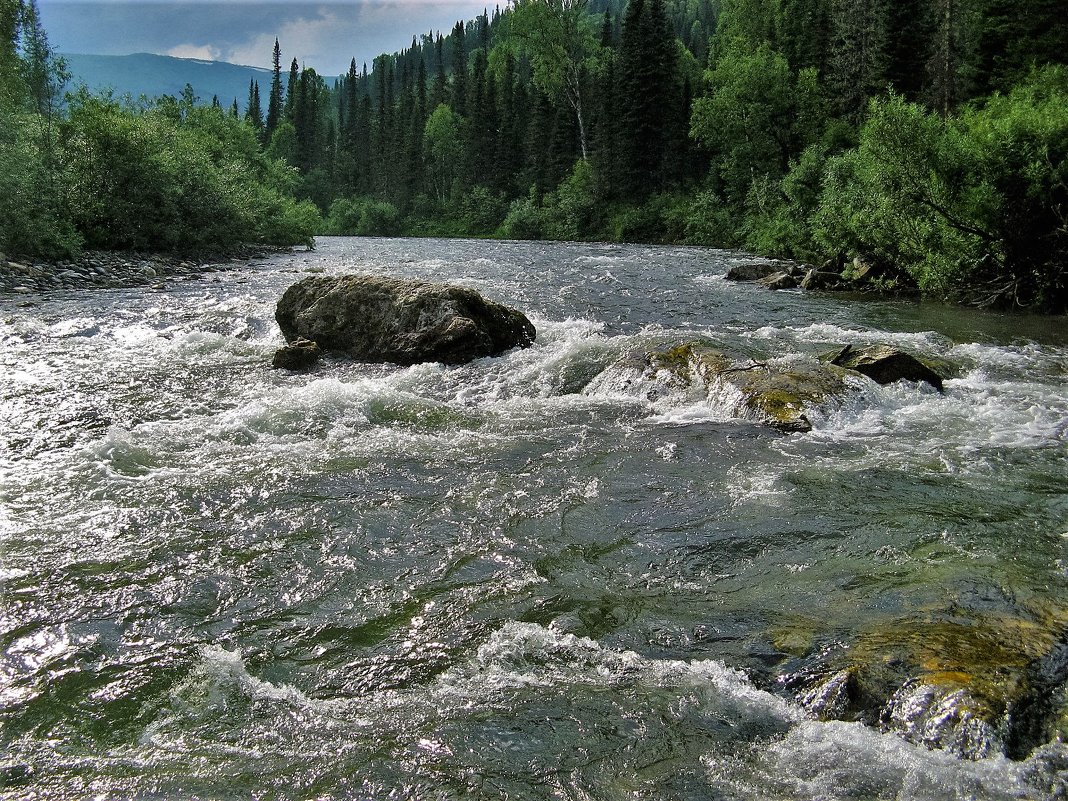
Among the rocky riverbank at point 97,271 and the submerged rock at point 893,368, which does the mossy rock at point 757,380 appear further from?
the rocky riverbank at point 97,271

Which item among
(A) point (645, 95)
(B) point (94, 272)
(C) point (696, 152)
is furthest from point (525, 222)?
(B) point (94, 272)

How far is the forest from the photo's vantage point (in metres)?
18.6

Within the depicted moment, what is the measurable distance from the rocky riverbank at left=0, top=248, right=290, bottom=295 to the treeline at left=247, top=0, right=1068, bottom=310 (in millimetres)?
23432

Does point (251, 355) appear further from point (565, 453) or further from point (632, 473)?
point (632, 473)

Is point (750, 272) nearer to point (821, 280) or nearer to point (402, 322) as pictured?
point (821, 280)

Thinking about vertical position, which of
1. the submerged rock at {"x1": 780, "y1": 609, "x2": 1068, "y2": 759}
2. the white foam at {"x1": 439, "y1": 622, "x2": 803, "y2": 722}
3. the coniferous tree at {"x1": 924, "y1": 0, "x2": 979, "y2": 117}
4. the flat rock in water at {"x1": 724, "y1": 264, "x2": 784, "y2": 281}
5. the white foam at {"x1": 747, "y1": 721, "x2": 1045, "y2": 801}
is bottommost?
the white foam at {"x1": 439, "y1": 622, "x2": 803, "y2": 722}

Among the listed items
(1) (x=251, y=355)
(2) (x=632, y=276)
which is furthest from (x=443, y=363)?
(2) (x=632, y=276)

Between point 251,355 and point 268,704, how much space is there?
11.0 meters

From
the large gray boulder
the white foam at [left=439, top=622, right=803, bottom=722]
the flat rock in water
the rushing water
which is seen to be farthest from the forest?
the white foam at [left=439, top=622, right=803, bottom=722]

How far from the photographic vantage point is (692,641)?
4805 mm

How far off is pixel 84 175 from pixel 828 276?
28.8 meters

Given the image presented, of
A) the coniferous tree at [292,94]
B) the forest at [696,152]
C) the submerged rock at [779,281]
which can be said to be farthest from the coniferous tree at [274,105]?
the submerged rock at [779,281]

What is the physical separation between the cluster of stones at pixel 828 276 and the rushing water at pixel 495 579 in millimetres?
11623

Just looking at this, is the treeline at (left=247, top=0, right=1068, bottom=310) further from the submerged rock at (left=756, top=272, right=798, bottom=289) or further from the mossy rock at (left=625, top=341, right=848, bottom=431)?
the mossy rock at (left=625, top=341, right=848, bottom=431)
